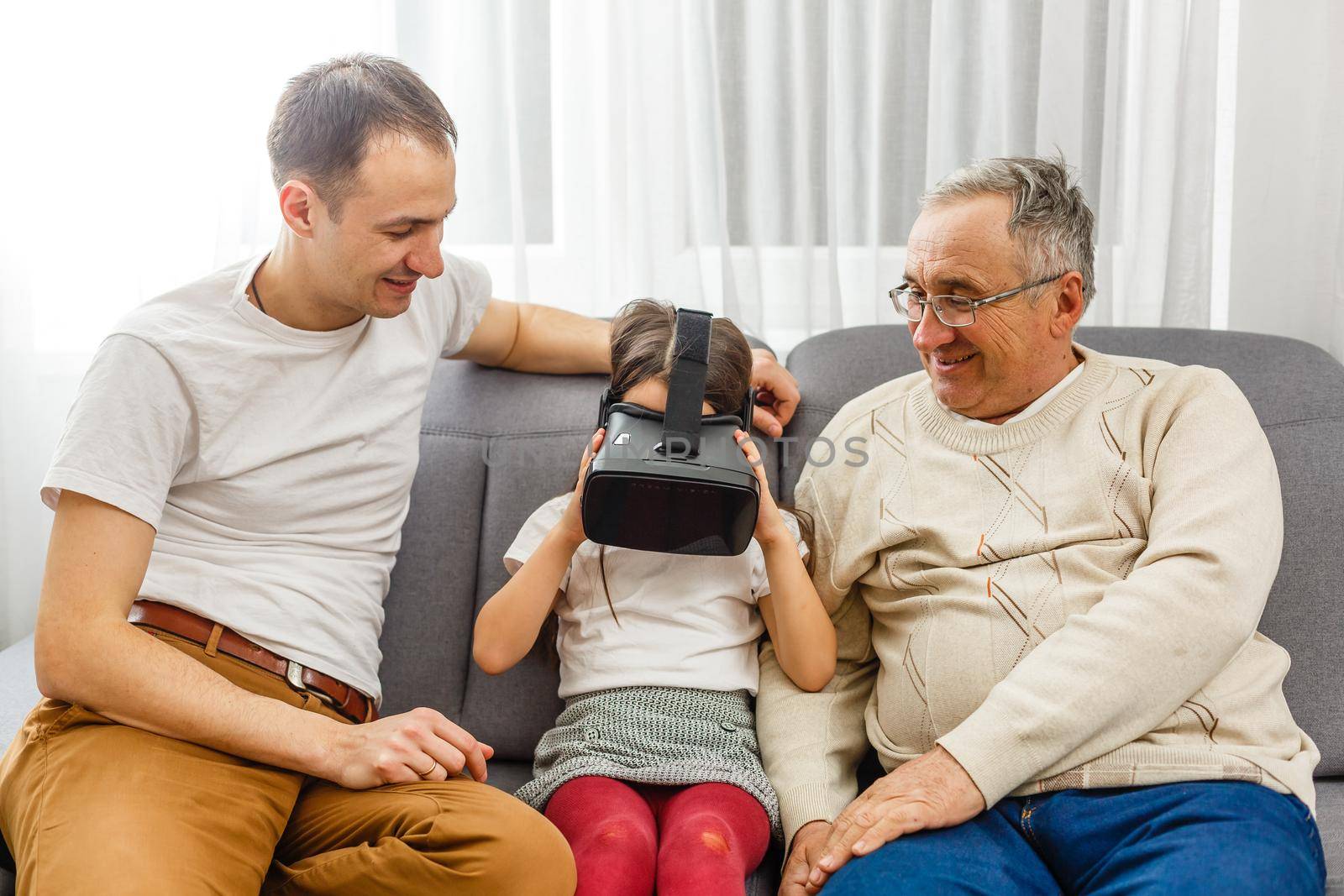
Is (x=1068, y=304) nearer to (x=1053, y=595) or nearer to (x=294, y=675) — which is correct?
(x=1053, y=595)

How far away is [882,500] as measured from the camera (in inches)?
58.6

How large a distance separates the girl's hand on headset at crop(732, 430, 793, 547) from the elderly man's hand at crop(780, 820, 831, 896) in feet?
1.15

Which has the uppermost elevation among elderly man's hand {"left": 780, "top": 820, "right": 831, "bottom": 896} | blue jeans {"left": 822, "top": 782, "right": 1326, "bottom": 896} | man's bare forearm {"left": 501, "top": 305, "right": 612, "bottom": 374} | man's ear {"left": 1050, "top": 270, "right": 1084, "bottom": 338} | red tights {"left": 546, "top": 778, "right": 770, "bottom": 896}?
man's ear {"left": 1050, "top": 270, "right": 1084, "bottom": 338}

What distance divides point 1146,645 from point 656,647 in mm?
597

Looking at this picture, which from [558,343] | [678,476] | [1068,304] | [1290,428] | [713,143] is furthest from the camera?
[713,143]

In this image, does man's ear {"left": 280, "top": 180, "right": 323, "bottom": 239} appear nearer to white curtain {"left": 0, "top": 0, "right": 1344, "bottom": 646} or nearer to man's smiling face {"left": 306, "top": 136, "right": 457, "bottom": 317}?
man's smiling face {"left": 306, "top": 136, "right": 457, "bottom": 317}

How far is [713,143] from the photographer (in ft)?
6.53

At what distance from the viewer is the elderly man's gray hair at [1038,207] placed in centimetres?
137

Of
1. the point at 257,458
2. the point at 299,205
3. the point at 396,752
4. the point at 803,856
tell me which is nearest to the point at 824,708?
the point at 803,856

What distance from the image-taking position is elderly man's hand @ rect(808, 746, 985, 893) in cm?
122

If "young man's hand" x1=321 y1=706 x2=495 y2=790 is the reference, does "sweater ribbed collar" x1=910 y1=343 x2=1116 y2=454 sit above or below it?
above

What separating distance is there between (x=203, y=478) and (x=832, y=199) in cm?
115

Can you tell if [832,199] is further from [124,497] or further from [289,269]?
[124,497]

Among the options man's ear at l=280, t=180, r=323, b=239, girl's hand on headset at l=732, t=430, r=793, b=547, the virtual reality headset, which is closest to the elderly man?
girl's hand on headset at l=732, t=430, r=793, b=547
